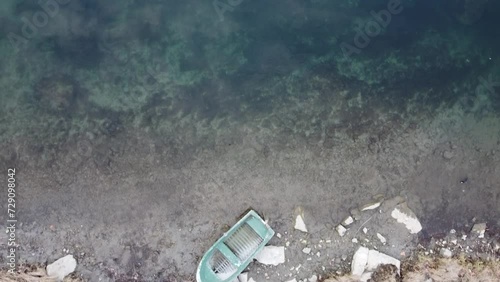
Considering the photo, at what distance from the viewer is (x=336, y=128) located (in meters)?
5.12

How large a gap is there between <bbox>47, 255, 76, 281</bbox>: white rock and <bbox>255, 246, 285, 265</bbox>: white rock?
2.10 metres

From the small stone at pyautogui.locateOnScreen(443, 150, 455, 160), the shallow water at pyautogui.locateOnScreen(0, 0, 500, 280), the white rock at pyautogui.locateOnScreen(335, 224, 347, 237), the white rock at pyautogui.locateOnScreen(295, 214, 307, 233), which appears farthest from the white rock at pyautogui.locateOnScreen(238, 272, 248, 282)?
the small stone at pyautogui.locateOnScreen(443, 150, 455, 160)

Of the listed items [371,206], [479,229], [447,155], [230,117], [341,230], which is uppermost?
[230,117]

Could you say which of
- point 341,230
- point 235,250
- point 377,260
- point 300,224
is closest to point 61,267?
point 235,250

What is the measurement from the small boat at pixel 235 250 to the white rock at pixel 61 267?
56.7 inches

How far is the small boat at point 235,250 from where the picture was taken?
15.8 ft

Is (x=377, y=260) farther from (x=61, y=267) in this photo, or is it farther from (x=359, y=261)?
(x=61, y=267)

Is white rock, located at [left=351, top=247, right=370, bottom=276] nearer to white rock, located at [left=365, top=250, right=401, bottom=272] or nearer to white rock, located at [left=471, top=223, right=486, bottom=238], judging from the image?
white rock, located at [left=365, top=250, right=401, bottom=272]

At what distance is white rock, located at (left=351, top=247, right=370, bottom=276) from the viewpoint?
4.97 metres

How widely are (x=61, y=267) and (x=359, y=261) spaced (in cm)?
335

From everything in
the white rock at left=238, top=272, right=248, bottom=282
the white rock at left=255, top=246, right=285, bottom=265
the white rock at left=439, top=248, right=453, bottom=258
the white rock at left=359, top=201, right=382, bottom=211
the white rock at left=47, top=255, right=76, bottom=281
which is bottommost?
the white rock at left=47, top=255, right=76, bottom=281

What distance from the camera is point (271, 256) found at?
197 inches

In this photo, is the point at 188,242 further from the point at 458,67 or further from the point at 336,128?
the point at 458,67

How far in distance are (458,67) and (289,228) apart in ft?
9.05
